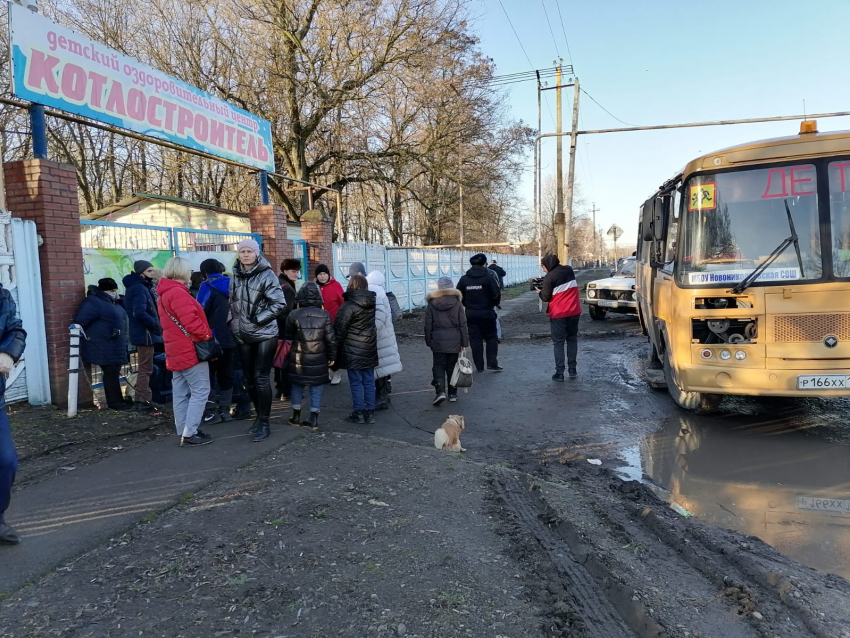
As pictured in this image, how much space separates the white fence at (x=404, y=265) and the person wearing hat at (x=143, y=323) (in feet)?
21.5

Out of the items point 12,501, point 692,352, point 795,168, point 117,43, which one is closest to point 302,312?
point 12,501

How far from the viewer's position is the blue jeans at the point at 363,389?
6273mm

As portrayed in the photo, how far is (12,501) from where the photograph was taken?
158 inches

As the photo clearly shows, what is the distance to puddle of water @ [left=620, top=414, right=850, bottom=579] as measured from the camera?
3654 millimetres

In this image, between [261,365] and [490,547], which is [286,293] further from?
[490,547]

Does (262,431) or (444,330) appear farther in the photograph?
(444,330)

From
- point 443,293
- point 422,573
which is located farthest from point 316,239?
point 422,573

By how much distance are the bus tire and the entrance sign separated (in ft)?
35.8

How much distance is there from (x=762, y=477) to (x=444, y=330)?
151 inches

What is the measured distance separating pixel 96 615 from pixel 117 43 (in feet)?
74.8

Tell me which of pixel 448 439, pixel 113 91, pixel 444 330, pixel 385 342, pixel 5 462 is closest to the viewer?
pixel 5 462

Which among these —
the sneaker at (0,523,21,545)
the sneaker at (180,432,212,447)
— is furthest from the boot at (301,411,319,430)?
the sneaker at (0,523,21,545)

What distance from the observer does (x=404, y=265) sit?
1878 centimetres

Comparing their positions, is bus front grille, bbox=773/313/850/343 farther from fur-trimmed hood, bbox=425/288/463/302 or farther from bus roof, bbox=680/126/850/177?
fur-trimmed hood, bbox=425/288/463/302
